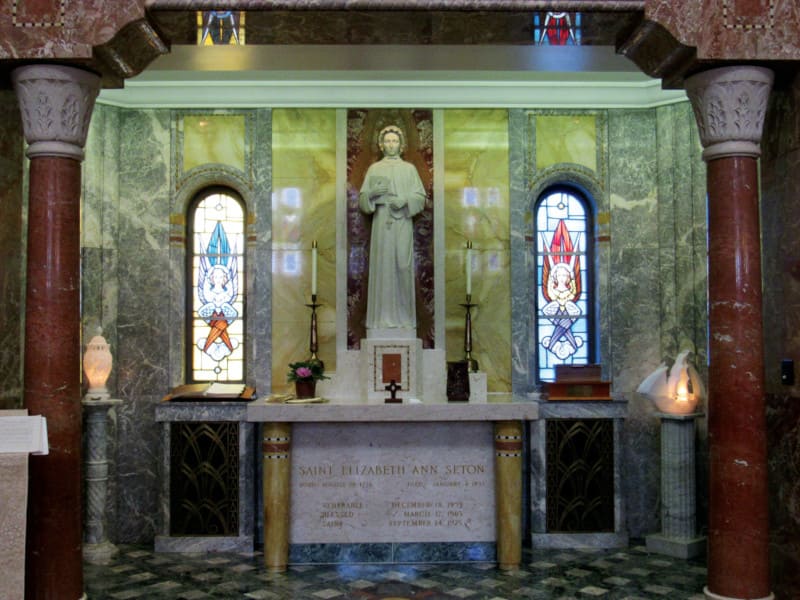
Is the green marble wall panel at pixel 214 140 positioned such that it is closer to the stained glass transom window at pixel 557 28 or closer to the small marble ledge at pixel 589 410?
the stained glass transom window at pixel 557 28

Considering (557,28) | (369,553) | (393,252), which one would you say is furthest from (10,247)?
(557,28)

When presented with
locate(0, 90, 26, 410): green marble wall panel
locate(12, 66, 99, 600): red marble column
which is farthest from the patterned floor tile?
locate(0, 90, 26, 410): green marble wall panel

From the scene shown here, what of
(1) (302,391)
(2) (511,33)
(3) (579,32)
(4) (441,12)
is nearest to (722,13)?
(3) (579,32)

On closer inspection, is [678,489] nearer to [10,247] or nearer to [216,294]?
[216,294]

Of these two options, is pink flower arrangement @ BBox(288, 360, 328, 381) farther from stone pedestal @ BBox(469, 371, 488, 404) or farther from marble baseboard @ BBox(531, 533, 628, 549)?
marble baseboard @ BBox(531, 533, 628, 549)

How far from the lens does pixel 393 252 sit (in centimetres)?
861

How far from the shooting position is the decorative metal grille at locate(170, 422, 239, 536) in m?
8.65

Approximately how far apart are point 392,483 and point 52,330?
3623mm

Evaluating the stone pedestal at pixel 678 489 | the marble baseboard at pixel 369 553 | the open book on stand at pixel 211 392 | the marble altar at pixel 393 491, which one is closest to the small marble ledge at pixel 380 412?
the marble altar at pixel 393 491

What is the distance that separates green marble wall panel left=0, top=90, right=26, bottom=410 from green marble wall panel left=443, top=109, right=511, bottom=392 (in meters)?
4.39

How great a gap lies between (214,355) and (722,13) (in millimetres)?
6063

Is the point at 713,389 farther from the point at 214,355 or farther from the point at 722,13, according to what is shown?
the point at 214,355

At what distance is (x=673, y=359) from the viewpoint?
9.15 meters

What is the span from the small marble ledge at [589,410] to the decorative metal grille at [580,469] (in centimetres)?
6
